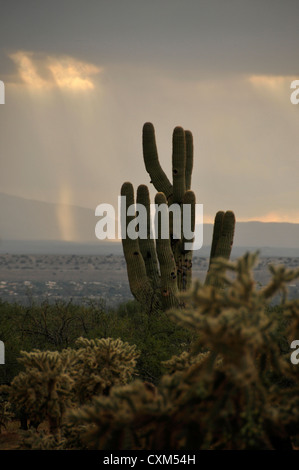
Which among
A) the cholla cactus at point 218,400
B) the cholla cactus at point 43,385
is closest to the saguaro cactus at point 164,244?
the cholla cactus at point 43,385

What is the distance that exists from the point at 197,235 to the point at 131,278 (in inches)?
133

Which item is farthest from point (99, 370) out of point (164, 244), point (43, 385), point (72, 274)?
point (72, 274)

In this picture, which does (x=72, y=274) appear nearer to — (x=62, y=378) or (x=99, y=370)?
(x=99, y=370)

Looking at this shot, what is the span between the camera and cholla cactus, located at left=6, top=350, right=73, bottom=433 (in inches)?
332

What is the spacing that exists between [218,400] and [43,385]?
338cm

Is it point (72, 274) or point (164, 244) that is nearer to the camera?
point (164, 244)

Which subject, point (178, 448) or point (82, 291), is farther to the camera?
point (82, 291)

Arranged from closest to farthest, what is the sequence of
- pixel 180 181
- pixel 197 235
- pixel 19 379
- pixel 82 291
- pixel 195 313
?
pixel 195 313, pixel 19 379, pixel 180 181, pixel 197 235, pixel 82 291

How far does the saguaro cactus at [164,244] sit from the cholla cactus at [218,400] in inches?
471

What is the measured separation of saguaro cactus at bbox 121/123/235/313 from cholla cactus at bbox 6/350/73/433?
994 cm

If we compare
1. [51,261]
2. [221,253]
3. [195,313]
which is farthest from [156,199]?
[51,261]

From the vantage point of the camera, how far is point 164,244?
18297 millimetres
